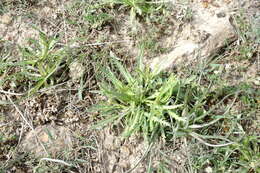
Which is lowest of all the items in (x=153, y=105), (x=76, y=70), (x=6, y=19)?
(x=153, y=105)

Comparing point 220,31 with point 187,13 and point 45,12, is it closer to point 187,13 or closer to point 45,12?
point 187,13

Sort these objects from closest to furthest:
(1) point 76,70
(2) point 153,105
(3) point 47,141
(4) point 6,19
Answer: (2) point 153,105, (3) point 47,141, (1) point 76,70, (4) point 6,19

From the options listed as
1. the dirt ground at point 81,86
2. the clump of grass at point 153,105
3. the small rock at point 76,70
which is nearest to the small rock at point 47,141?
the dirt ground at point 81,86

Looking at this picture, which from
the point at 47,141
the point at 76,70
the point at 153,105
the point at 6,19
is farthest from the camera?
the point at 6,19

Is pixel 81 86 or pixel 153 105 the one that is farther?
pixel 81 86

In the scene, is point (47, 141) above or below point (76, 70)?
below

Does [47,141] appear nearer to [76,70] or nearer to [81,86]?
[81,86]

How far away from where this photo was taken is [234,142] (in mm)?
2162

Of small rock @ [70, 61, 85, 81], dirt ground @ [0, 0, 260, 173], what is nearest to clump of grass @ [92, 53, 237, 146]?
dirt ground @ [0, 0, 260, 173]

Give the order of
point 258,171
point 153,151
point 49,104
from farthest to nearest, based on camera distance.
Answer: point 49,104 < point 153,151 < point 258,171

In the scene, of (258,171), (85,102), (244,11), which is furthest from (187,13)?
(258,171)

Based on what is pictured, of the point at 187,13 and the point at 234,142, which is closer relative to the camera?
the point at 234,142

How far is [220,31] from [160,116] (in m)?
0.89

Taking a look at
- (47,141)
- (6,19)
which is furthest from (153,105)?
(6,19)
